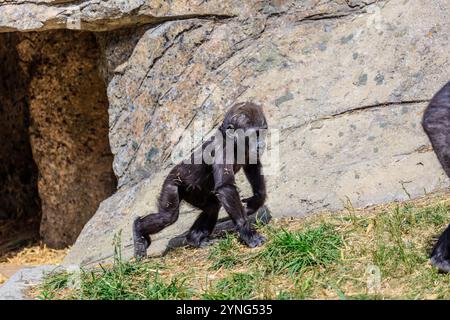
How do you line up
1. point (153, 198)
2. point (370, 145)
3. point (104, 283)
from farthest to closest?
point (153, 198) < point (370, 145) < point (104, 283)

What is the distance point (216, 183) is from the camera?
6125 mm

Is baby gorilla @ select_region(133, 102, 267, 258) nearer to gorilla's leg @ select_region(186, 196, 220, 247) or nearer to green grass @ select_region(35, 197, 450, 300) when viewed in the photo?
gorilla's leg @ select_region(186, 196, 220, 247)

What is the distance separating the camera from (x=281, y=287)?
5090 millimetres

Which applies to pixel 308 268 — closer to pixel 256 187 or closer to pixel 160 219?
pixel 256 187

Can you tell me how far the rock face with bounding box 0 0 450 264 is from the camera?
266 inches

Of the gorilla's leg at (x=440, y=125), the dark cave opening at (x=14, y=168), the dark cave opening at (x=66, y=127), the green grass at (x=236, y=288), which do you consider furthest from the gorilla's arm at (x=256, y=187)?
the dark cave opening at (x=14, y=168)

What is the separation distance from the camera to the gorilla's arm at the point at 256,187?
21.3 feet

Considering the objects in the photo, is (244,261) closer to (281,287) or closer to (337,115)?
(281,287)

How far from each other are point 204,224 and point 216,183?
521mm

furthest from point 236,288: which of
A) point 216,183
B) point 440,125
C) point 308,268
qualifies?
point 440,125

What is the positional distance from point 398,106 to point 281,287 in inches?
101

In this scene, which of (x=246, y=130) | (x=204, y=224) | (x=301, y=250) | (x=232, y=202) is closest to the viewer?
(x=301, y=250)

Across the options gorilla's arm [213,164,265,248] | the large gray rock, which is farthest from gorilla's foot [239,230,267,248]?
the large gray rock
